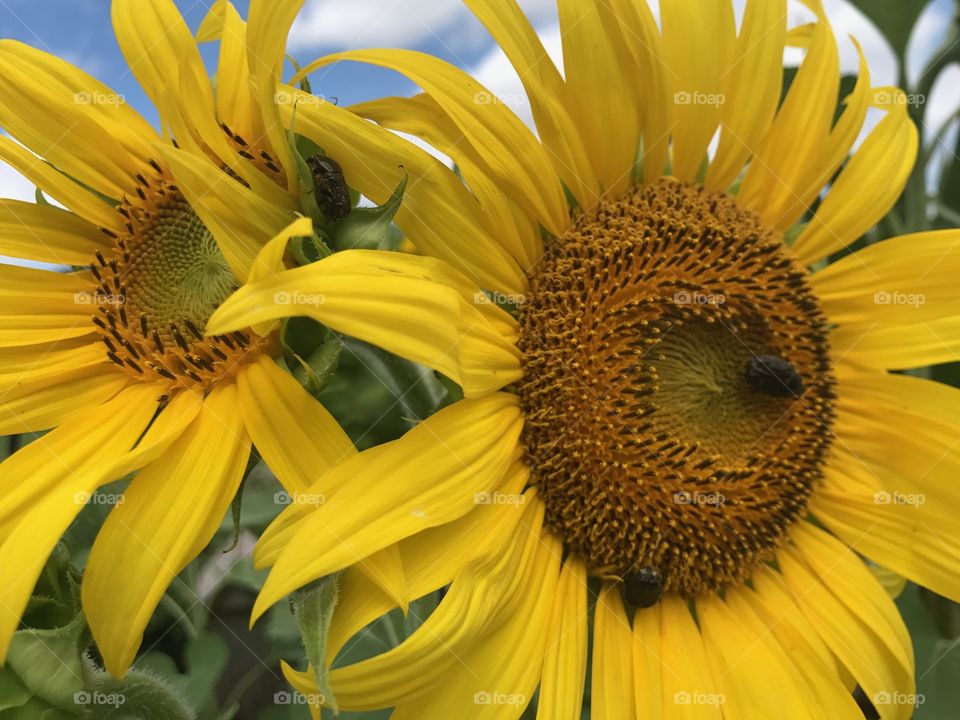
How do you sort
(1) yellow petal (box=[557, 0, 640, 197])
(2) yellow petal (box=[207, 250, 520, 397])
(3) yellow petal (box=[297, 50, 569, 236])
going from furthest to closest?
(1) yellow petal (box=[557, 0, 640, 197]) → (3) yellow petal (box=[297, 50, 569, 236]) → (2) yellow petal (box=[207, 250, 520, 397])

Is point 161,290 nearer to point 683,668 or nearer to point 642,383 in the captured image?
point 642,383

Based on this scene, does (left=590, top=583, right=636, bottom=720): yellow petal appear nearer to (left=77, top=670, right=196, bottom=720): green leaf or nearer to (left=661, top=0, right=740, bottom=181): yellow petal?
(left=77, top=670, right=196, bottom=720): green leaf

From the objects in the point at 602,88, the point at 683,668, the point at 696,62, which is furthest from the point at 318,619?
the point at 696,62

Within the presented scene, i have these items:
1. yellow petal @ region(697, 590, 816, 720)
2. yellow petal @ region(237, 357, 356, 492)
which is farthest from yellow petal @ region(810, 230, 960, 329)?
yellow petal @ region(237, 357, 356, 492)

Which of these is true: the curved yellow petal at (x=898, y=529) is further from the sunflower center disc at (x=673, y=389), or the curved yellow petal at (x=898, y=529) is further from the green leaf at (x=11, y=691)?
the green leaf at (x=11, y=691)

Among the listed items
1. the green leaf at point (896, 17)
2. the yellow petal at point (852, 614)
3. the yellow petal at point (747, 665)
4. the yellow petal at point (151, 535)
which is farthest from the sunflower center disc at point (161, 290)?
the green leaf at point (896, 17)

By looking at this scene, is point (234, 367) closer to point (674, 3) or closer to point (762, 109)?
point (674, 3)

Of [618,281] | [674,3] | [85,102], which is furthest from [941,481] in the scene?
[85,102]
